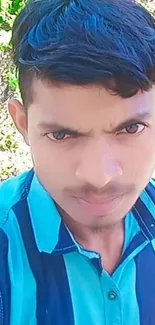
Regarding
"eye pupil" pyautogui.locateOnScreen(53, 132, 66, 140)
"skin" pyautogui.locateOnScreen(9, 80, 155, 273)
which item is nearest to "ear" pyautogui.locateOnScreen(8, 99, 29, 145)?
"skin" pyautogui.locateOnScreen(9, 80, 155, 273)

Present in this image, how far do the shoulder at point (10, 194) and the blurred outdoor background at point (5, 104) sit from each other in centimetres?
171

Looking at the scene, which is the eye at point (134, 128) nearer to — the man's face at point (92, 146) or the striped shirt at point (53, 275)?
the man's face at point (92, 146)

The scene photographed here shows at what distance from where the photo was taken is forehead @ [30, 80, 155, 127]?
1091 millimetres

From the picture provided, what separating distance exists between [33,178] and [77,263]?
18cm

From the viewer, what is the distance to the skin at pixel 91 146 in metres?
1.10

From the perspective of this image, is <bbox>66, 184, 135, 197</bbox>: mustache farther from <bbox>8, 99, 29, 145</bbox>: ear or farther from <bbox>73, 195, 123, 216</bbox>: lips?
<bbox>8, 99, 29, 145</bbox>: ear

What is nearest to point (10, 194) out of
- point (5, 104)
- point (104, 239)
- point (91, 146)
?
point (104, 239)

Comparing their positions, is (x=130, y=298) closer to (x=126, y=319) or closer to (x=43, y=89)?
(x=126, y=319)

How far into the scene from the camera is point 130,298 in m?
1.39

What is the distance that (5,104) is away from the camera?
11.0ft

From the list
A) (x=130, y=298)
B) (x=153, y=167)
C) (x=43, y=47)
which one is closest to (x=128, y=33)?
(x=43, y=47)

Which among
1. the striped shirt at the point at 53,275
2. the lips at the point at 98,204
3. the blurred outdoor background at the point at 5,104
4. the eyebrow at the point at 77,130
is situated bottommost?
the blurred outdoor background at the point at 5,104

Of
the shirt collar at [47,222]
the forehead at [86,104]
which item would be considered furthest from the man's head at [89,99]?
the shirt collar at [47,222]

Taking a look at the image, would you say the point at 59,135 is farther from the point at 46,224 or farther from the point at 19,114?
the point at 46,224
